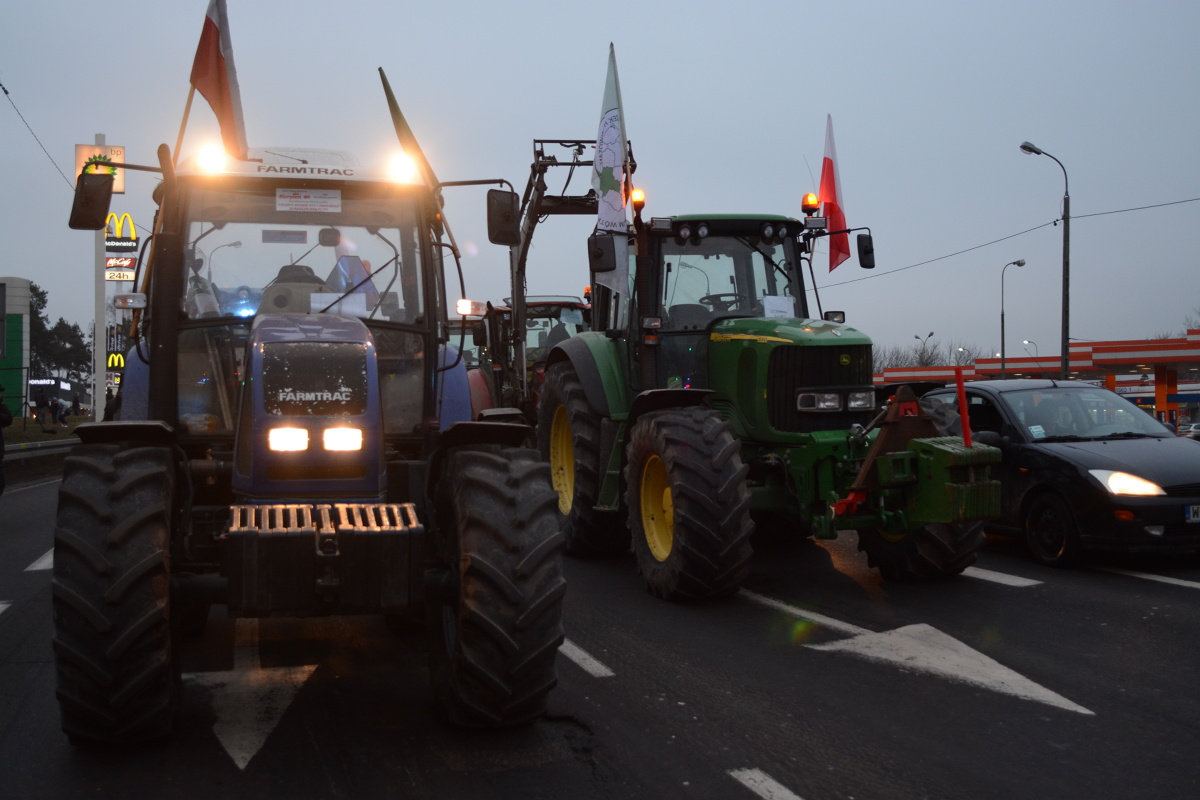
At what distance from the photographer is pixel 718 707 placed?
5129mm

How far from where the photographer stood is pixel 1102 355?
29844mm

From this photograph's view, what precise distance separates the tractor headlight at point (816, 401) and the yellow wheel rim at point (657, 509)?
115cm

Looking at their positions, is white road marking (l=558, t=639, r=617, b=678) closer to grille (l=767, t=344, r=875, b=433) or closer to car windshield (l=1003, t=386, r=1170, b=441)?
grille (l=767, t=344, r=875, b=433)

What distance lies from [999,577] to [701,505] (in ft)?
9.47

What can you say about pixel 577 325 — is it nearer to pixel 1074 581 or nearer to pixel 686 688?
pixel 1074 581

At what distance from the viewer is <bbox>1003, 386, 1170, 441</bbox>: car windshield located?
958 centimetres

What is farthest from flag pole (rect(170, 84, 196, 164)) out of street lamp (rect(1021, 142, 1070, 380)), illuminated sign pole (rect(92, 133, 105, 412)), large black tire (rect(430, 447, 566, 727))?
illuminated sign pole (rect(92, 133, 105, 412))

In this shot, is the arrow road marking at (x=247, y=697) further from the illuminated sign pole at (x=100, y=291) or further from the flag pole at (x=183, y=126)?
the illuminated sign pole at (x=100, y=291)

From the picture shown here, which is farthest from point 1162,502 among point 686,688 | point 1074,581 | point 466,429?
point 466,429

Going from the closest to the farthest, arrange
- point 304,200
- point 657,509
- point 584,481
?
point 304,200, point 657,509, point 584,481

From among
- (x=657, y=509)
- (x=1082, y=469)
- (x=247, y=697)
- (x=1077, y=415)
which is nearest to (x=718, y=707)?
(x=247, y=697)

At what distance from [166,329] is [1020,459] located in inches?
282

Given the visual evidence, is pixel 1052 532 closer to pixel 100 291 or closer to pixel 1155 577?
pixel 1155 577

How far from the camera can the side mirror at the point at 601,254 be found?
8.33 metres
